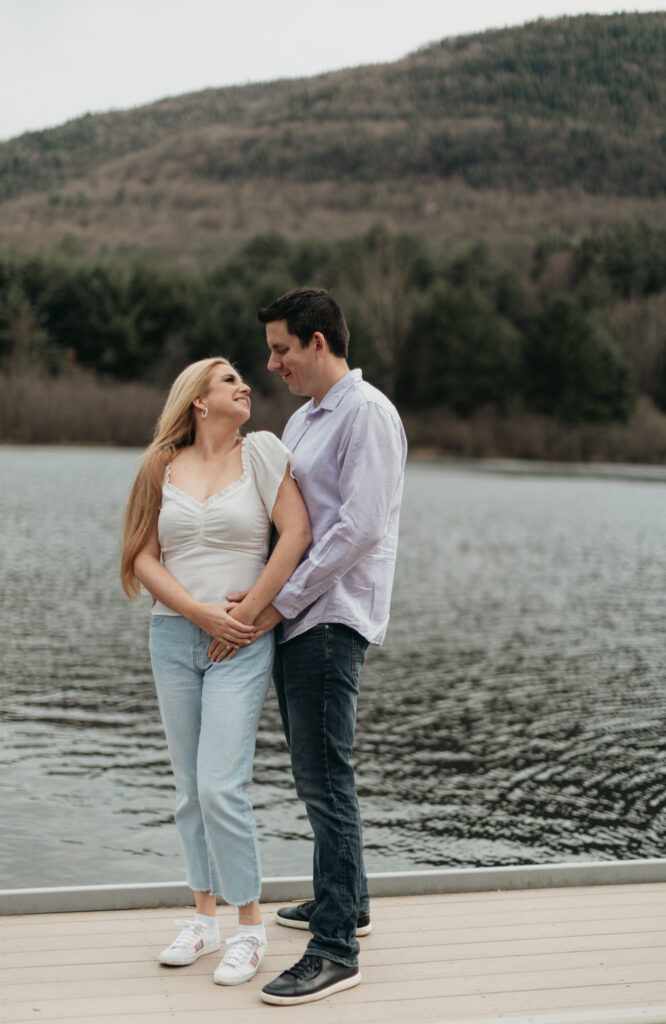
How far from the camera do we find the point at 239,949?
112 inches

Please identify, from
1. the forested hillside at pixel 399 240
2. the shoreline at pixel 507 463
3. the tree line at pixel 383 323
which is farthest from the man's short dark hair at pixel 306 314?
the tree line at pixel 383 323

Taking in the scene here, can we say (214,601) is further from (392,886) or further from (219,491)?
(392,886)

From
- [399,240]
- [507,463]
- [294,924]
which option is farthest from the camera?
[399,240]

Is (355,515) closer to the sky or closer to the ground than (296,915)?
closer to the sky

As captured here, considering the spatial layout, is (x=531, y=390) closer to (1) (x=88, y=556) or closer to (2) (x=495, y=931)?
(1) (x=88, y=556)

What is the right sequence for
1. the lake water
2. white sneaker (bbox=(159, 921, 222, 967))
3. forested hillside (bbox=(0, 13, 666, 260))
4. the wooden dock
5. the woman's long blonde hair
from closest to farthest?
the wooden dock
white sneaker (bbox=(159, 921, 222, 967))
the woman's long blonde hair
the lake water
forested hillside (bbox=(0, 13, 666, 260))

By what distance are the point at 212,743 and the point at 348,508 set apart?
608 millimetres

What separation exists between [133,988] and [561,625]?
41.7 ft

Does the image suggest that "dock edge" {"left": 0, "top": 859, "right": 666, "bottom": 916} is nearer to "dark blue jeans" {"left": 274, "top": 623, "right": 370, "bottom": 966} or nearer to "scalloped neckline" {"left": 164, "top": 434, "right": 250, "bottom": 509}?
"dark blue jeans" {"left": 274, "top": 623, "right": 370, "bottom": 966}

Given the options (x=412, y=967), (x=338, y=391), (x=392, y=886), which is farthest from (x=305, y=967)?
(x=338, y=391)

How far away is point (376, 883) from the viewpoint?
11.1 ft

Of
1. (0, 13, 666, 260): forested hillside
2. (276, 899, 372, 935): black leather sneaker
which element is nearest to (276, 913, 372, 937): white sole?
(276, 899, 372, 935): black leather sneaker

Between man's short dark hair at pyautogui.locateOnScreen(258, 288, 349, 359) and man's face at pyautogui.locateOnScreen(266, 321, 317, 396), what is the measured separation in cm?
1

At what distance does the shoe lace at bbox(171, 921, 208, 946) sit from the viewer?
289 centimetres
